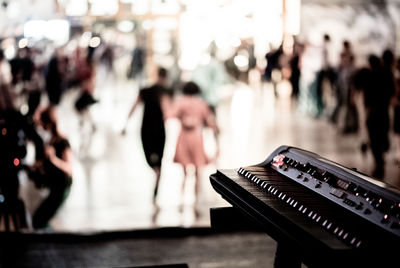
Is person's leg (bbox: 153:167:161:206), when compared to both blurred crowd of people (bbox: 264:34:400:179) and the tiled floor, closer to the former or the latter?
the tiled floor

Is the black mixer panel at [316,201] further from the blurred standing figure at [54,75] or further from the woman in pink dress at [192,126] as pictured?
the blurred standing figure at [54,75]

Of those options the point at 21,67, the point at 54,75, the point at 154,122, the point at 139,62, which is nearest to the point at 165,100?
the point at 154,122

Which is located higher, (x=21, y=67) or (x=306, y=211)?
(x=306, y=211)

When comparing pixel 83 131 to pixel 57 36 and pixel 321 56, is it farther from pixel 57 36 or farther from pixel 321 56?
pixel 321 56

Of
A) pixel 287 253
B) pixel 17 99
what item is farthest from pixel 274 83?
pixel 287 253

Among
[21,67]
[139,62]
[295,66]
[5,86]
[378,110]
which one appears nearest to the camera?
[5,86]

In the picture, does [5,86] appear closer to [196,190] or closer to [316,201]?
[196,190]

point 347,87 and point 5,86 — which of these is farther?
point 347,87

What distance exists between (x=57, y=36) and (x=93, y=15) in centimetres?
64

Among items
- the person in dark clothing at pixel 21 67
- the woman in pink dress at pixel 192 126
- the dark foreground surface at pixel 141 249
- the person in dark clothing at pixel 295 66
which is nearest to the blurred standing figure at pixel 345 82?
the person in dark clothing at pixel 295 66

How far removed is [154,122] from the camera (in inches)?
287

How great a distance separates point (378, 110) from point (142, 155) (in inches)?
145

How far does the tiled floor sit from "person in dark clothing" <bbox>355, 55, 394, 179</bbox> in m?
0.26

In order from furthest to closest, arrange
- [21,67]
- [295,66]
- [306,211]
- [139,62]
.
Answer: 1. [139,62]
2. [295,66]
3. [21,67]
4. [306,211]
